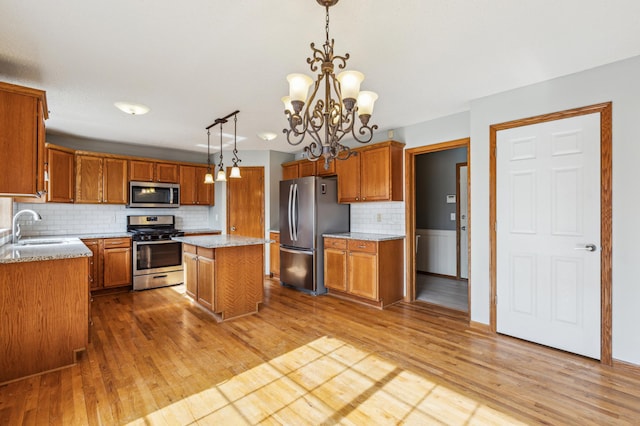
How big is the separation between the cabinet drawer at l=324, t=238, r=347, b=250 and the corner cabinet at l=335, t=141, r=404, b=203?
628 millimetres

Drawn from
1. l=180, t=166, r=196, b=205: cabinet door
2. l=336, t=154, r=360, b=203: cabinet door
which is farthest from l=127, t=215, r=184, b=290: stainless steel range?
l=336, t=154, r=360, b=203: cabinet door

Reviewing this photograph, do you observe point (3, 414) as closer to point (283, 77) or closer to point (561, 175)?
point (283, 77)

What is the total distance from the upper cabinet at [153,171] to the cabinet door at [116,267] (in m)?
1.22

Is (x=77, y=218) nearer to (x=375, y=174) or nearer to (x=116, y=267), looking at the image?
(x=116, y=267)

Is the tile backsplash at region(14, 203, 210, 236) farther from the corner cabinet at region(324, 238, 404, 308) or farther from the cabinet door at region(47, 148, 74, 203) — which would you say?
the corner cabinet at region(324, 238, 404, 308)

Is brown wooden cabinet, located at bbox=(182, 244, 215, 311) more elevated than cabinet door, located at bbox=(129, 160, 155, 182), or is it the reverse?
cabinet door, located at bbox=(129, 160, 155, 182)

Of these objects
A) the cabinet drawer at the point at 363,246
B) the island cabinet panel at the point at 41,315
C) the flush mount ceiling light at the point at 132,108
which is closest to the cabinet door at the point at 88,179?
the flush mount ceiling light at the point at 132,108

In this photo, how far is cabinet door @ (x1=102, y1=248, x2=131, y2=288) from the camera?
15.0 feet

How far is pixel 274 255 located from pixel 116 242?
242 cm

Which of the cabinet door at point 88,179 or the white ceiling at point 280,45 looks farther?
the cabinet door at point 88,179

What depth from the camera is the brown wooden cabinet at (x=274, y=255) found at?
548 cm

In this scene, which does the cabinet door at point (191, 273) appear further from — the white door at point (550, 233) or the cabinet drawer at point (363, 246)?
the white door at point (550, 233)

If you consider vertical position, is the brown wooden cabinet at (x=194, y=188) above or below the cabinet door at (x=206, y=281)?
above

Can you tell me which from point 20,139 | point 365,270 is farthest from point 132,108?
point 365,270
